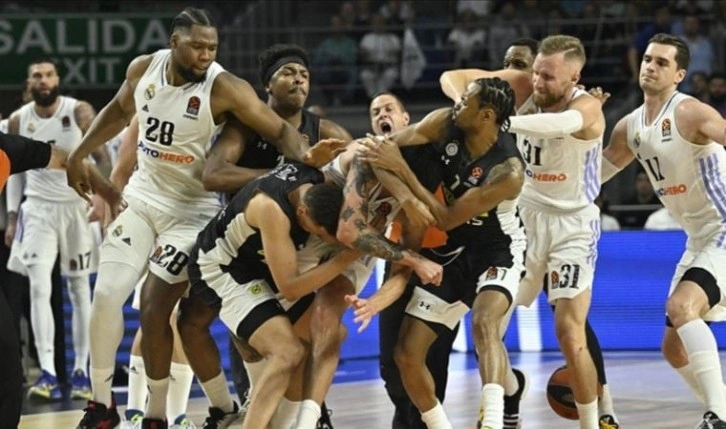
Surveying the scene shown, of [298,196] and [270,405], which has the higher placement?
[298,196]

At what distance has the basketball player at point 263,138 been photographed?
7492mm

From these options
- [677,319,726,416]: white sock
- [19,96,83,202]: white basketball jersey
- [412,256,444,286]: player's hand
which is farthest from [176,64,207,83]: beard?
[19,96,83,202]: white basketball jersey

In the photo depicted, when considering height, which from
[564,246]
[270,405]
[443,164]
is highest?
[443,164]

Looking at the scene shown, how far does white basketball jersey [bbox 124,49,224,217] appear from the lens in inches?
302

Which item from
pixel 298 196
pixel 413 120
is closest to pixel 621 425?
pixel 298 196

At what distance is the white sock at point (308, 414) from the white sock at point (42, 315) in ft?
14.4

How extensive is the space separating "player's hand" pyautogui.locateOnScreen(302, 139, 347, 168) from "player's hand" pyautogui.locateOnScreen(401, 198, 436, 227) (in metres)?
0.46

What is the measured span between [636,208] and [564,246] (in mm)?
6577

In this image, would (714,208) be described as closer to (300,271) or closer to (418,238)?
(418,238)

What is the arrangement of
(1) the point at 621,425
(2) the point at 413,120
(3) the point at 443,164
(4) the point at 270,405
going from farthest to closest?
1. (2) the point at 413,120
2. (1) the point at 621,425
3. (3) the point at 443,164
4. (4) the point at 270,405

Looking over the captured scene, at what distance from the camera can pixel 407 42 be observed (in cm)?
1659

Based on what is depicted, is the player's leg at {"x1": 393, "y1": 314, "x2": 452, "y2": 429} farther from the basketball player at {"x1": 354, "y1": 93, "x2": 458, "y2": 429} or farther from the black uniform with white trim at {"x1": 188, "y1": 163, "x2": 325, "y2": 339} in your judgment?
the black uniform with white trim at {"x1": 188, "y1": 163, "x2": 325, "y2": 339}

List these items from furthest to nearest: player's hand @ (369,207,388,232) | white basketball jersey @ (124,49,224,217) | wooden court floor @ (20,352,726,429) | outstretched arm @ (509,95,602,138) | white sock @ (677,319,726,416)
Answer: wooden court floor @ (20,352,726,429) < white basketball jersey @ (124,49,224,217) < white sock @ (677,319,726,416) < outstretched arm @ (509,95,602,138) < player's hand @ (369,207,388,232)

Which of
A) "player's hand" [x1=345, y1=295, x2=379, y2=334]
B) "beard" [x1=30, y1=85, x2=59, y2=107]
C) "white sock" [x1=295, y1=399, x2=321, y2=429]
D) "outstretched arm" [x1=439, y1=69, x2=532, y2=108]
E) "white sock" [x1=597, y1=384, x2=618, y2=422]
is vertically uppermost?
"outstretched arm" [x1=439, y1=69, x2=532, y2=108]
